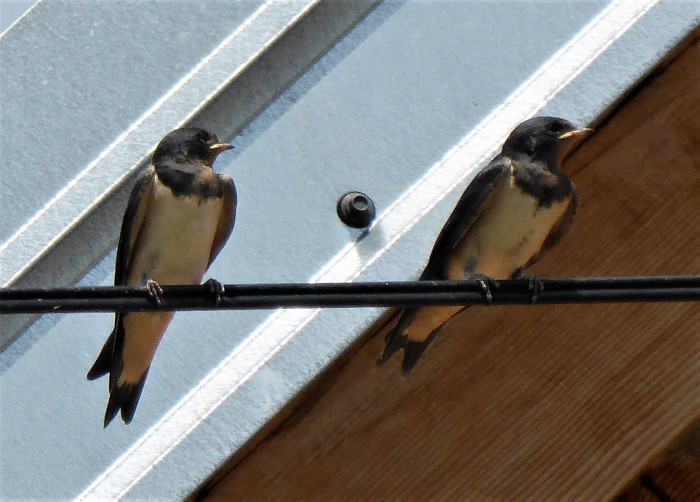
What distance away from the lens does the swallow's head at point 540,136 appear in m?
2.63

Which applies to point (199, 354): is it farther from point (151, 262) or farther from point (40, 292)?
point (40, 292)

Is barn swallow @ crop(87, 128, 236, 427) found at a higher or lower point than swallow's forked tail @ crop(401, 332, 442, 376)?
lower

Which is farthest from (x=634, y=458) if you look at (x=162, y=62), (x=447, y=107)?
(x=162, y=62)

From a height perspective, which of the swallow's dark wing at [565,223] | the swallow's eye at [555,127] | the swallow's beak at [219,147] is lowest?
the swallow's beak at [219,147]

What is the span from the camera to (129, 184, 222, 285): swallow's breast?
119 inches

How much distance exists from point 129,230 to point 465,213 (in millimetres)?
732

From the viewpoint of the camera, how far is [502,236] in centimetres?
308

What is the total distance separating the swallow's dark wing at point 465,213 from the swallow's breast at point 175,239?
0.55 m

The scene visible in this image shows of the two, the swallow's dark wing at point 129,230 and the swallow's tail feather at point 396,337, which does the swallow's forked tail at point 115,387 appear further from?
the swallow's tail feather at point 396,337

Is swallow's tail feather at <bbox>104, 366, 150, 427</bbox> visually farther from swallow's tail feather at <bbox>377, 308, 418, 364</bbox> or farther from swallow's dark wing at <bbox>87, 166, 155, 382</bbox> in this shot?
swallow's tail feather at <bbox>377, 308, 418, 364</bbox>

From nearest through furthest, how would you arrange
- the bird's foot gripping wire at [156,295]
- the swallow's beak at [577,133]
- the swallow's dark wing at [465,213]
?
the bird's foot gripping wire at [156,295] → the swallow's beak at [577,133] → the swallow's dark wing at [465,213]

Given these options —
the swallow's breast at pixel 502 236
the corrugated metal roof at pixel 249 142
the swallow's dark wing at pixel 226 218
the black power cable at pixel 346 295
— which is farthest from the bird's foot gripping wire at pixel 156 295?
the swallow's breast at pixel 502 236

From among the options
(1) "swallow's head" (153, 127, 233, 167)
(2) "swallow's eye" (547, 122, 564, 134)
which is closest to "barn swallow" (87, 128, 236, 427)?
(1) "swallow's head" (153, 127, 233, 167)

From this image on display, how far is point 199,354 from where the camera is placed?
103 inches
